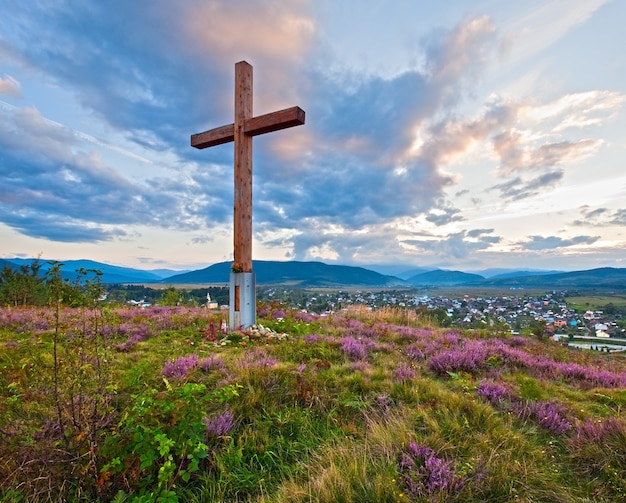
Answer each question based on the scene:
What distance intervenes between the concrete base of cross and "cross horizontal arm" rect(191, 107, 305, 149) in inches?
167

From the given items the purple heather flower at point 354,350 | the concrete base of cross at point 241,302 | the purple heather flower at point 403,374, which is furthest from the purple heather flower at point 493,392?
the concrete base of cross at point 241,302

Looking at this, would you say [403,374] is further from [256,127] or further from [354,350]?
[256,127]

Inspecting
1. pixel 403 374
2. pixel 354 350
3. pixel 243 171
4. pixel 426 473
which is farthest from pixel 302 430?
pixel 243 171

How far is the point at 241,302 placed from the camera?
29.5ft

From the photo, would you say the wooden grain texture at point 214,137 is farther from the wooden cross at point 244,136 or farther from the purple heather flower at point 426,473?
the purple heather flower at point 426,473

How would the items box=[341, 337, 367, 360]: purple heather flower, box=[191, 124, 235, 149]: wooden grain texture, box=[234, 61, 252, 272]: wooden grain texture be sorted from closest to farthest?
box=[341, 337, 367, 360]: purple heather flower → box=[234, 61, 252, 272]: wooden grain texture → box=[191, 124, 235, 149]: wooden grain texture

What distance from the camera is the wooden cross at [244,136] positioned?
29.6 feet

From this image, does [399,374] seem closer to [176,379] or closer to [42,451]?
[176,379]

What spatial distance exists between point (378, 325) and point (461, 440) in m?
6.72

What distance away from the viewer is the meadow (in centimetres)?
290

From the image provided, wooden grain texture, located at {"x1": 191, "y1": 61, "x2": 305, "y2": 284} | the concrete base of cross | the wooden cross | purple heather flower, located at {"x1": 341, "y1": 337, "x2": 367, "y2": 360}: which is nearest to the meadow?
purple heather flower, located at {"x1": 341, "y1": 337, "x2": 367, "y2": 360}

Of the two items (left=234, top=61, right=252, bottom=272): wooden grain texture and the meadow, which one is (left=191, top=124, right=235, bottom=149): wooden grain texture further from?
the meadow

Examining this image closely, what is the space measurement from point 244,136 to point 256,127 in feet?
1.70

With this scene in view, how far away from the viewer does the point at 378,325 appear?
10250 mm
